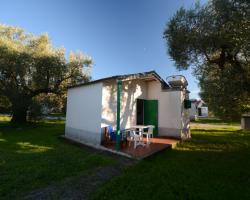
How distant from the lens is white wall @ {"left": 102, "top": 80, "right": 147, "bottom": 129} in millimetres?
9043

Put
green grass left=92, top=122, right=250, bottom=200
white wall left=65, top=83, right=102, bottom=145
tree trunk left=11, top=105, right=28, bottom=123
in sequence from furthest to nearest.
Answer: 1. tree trunk left=11, top=105, right=28, bottom=123
2. white wall left=65, top=83, right=102, bottom=145
3. green grass left=92, top=122, right=250, bottom=200

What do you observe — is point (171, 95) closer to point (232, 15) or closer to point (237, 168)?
point (232, 15)

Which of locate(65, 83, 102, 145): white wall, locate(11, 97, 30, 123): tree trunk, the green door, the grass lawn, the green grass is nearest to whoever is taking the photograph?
the green grass

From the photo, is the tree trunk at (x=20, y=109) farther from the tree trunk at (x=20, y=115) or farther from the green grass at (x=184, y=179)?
the green grass at (x=184, y=179)

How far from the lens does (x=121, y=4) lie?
14.1 meters

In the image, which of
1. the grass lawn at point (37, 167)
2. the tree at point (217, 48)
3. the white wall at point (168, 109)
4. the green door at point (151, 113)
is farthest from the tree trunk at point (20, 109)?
the tree at point (217, 48)

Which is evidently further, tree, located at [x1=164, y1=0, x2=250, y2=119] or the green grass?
tree, located at [x1=164, y1=0, x2=250, y2=119]

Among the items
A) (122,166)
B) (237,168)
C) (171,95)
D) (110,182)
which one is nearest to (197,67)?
(171,95)

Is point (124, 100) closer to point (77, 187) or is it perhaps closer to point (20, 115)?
point (77, 187)

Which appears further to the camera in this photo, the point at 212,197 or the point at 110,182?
the point at 110,182

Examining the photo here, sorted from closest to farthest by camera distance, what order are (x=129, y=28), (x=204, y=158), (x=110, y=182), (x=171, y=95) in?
1. (x=110, y=182)
2. (x=204, y=158)
3. (x=171, y=95)
4. (x=129, y=28)

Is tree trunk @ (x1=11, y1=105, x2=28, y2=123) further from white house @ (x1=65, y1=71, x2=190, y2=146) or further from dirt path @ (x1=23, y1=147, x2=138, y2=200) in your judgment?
dirt path @ (x1=23, y1=147, x2=138, y2=200)

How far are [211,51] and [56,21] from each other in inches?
486

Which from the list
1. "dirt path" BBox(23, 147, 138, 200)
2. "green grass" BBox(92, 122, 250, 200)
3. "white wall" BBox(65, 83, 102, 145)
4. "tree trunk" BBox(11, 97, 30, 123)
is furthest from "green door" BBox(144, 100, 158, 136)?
"tree trunk" BBox(11, 97, 30, 123)
